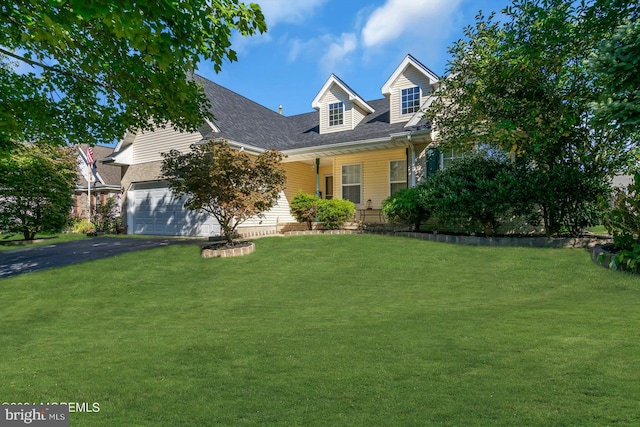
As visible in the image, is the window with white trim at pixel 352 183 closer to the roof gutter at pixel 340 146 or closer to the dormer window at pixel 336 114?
the roof gutter at pixel 340 146

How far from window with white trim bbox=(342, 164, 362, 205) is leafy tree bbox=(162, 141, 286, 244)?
20.9 ft

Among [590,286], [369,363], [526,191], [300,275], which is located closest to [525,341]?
[369,363]

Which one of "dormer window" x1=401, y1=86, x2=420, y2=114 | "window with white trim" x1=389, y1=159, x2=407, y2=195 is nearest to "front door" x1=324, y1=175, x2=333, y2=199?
"window with white trim" x1=389, y1=159, x2=407, y2=195

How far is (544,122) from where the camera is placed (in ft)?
33.9

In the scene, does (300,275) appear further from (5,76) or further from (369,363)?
(5,76)

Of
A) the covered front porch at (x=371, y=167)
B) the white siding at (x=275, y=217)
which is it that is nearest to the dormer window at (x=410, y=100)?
the covered front porch at (x=371, y=167)

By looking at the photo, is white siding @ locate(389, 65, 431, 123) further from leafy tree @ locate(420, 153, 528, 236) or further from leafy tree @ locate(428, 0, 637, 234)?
leafy tree @ locate(420, 153, 528, 236)

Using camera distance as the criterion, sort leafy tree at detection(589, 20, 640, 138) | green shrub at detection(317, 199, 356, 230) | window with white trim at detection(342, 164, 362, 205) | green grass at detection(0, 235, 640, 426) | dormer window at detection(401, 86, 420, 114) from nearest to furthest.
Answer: green grass at detection(0, 235, 640, 426)
leafy tree at detection(589, 20, 640, 138)
green shrub at detection(317, 199, 356, 230)
dormer window at detection(401, 86, 420, 114)
window with white trim at detection(342, 164, 362, 205)

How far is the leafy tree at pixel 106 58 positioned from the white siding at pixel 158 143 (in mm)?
7186

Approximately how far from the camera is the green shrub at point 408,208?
→ 1279cm

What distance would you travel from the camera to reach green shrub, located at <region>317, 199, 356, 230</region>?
14969 mm

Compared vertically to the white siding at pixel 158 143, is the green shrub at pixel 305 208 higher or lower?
lower

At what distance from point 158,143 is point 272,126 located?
665 centimetres

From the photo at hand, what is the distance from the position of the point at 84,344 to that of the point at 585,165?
13.6 meters
